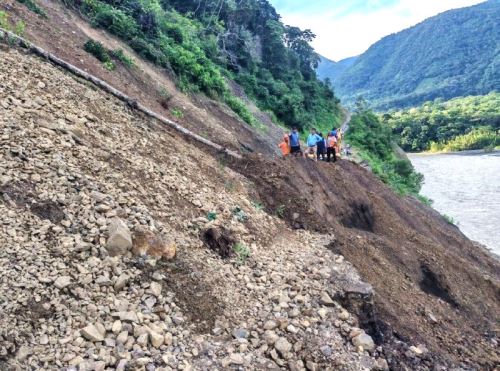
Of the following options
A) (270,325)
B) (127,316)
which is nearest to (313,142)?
(270,325)

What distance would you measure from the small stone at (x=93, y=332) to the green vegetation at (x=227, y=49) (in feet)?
50.1

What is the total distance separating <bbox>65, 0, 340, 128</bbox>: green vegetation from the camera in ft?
63.9

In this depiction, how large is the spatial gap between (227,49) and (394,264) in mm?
31841

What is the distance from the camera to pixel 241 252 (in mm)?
6969

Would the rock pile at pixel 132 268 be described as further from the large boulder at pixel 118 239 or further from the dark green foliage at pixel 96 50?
the dark green foliage at pixel 96 50

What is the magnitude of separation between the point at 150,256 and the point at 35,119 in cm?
325

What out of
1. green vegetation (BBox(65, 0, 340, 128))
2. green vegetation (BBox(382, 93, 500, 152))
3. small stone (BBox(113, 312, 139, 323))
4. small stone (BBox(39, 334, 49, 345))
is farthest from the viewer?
green vegetation (BBox(382, 93, 500, 152))

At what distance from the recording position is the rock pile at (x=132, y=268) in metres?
4.71

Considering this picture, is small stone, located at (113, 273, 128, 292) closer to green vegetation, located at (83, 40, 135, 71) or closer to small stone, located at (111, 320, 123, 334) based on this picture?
small stone, located at (111, 320, 123, 334)

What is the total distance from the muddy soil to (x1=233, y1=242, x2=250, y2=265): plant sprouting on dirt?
216 centimetres

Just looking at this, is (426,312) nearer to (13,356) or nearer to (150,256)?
(150,256)

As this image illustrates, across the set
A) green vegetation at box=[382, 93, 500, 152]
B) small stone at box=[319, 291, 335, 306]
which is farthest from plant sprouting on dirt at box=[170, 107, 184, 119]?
green vegetation at box=[382, 93, 500, 152]

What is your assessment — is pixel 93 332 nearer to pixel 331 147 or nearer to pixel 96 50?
pixel 96 50

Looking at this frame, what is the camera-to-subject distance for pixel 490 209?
34906mm
